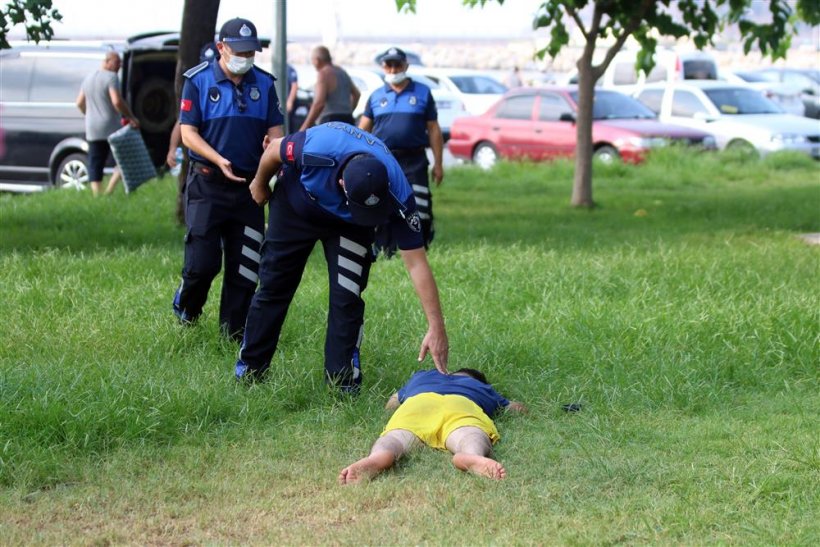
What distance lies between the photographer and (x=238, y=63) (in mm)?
6695

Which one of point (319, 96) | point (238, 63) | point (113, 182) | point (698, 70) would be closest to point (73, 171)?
point (113, 182)

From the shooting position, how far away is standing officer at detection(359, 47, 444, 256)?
398 inches

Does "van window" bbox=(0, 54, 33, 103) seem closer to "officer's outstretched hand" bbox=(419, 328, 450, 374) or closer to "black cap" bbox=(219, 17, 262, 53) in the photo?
"black cap" bbox=(219, 17, 262, 53)

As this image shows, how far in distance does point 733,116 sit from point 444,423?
56.0 feet

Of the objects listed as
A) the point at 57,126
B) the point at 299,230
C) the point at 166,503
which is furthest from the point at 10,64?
the point at 166,503

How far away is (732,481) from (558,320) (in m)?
2.73

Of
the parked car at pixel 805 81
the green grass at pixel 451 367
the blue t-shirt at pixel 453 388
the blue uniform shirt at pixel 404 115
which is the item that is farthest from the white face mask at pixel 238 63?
the parked car at pixel 805 81

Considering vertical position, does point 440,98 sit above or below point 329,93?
below

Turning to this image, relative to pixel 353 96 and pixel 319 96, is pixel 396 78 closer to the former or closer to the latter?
pixel 319 96

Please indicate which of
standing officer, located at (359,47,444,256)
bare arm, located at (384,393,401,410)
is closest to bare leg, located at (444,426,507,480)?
bare arm, located at (384,393,401,410)

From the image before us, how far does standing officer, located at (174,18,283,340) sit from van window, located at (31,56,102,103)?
9004mm

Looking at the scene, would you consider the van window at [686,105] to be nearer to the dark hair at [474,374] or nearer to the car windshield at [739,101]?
the car windshield at [739,101]

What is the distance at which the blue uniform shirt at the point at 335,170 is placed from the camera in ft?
17.9

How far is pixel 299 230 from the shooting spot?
19.9ft
